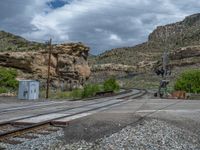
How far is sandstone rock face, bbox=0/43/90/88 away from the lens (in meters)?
83.3

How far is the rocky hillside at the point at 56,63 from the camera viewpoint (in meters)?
83.1

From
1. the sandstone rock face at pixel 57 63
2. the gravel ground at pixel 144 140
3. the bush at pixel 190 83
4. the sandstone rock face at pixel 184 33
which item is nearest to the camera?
the gravel ground at pixel 144 140

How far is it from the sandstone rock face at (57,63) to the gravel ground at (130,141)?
66216mm

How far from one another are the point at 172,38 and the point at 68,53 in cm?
8890

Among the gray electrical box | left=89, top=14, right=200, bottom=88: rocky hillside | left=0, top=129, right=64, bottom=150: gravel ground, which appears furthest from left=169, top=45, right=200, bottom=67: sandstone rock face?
left=0, top=129, right=64, bottom=150: gravel ground

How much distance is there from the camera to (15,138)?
→ 13242 millimetres

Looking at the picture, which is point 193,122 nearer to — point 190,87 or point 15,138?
point 15,138

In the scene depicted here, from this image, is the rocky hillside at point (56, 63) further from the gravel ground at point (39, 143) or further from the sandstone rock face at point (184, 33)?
the sandstone rock face at point (184, 33)

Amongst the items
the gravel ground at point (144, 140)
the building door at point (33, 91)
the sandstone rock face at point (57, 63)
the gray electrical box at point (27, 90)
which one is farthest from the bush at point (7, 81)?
the gravel ground at point (144, 140)

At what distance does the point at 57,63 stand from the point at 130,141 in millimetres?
75724

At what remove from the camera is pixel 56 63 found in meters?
87.9

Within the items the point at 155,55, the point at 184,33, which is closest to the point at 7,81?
the point at 155,55

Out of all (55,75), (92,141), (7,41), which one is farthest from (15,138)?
(7,41)

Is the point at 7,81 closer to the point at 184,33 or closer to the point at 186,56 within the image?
the point at 186,56
